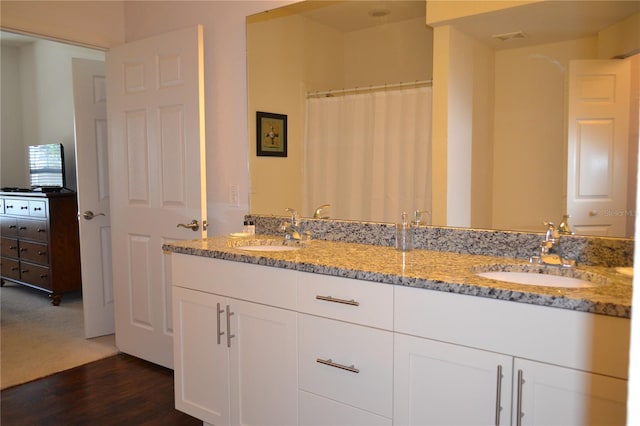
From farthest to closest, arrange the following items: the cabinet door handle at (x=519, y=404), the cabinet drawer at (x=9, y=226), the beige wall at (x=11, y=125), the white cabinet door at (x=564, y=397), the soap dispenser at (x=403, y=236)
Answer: the beige wall at (x=11, y=125) < the cabinet drawer at (x=9, y=226) < the soap dispenser at (x=403, y=236) < the cabinet door handle at (x=519, y=404) < the white cabinet door at (x=564, y=397)

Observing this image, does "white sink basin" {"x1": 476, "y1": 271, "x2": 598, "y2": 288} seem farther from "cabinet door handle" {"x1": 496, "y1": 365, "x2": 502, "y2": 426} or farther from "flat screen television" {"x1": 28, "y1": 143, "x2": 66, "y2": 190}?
"flat screen television" {"x1": 28, "y1": 143, "x2": 66, "y2": 190}

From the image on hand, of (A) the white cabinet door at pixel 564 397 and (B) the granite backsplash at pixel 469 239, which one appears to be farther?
(B) the granite backsplash at pixel 469 239

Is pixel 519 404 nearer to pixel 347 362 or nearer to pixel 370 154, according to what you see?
pixel 347 362

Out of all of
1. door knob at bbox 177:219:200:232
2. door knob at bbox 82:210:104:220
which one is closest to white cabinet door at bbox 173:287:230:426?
door knob at bbox 177:219:200:232

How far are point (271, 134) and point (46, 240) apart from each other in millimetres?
2897

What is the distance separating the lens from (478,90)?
1933 millimetres

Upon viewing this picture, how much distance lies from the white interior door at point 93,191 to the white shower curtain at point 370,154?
5.81 ft

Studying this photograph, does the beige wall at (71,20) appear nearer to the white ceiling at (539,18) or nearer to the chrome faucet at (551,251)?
the white ceiling at (539,18)

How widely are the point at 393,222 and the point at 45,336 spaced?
2806 millimetres

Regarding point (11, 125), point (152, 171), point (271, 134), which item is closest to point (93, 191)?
point (152, 171)

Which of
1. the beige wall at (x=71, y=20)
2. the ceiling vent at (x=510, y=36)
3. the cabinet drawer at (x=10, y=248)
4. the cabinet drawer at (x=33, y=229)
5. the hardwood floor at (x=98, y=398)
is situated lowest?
the hardwood floor at (x=98, y=398)

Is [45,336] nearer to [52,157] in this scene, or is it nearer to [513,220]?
[52,157]

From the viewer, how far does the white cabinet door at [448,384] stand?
1343mm

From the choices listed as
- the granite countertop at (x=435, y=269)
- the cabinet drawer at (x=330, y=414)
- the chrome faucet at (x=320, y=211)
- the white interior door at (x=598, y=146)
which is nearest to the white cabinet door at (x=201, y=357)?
the granite countertop at (x=435, y=269)
